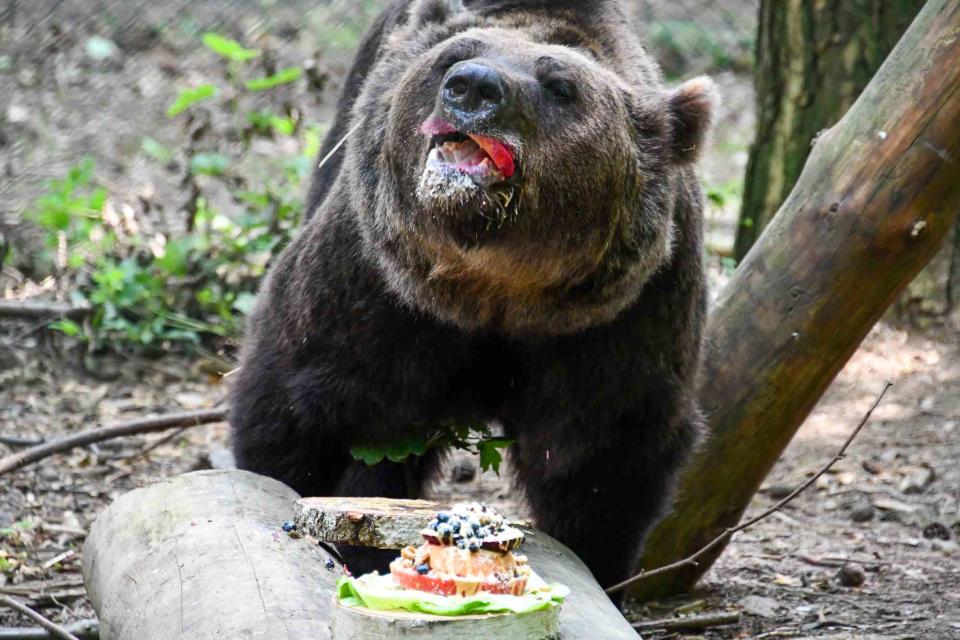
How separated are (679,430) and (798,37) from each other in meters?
3.52

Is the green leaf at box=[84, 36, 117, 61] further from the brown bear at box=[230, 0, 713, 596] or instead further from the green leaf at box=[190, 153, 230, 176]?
the brown bear at box=[230, 0, 713, 596]

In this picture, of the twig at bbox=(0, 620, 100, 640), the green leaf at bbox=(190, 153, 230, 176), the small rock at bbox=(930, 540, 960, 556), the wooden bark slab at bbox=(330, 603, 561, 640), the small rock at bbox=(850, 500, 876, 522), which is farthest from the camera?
the green leaf at bbox=(190, 153, 230, 176)

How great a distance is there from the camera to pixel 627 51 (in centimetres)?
462

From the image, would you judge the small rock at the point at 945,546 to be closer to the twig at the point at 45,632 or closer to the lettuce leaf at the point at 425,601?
the lettuce leaf at the point at 425,601

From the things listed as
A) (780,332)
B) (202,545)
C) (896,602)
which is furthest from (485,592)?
(896,602)

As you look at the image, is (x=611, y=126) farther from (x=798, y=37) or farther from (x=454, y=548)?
(x=798, y=37)

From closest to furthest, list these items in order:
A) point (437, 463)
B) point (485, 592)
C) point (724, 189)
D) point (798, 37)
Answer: point (485, 592) → point (437, 463) → point (798, 37) → point (724, 189)

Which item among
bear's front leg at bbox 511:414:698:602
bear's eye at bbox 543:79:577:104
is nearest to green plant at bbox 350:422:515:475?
bear's front leg at bbox 511:414:698:602

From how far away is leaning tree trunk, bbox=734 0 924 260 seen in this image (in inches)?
279

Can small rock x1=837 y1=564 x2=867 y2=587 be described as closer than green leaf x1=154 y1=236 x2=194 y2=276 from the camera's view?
Yes

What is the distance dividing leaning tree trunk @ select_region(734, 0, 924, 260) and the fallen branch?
13.3 ft

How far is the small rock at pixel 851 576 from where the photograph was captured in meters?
5.12

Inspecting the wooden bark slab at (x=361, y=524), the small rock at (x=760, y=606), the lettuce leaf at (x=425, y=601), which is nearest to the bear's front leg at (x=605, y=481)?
the small rock at (x=760, y=606)

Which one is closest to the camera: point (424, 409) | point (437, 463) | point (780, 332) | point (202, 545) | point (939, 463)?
point (202, 545)
